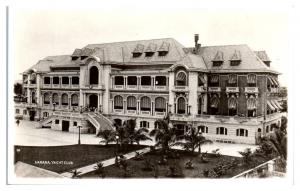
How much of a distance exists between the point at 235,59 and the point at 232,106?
39.5 inches

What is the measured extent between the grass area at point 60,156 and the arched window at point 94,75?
1397 mm

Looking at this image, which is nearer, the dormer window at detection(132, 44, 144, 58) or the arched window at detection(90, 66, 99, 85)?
the dormer window at detection(132, 44, 144, 58)

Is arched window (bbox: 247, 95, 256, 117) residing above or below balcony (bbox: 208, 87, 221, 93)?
below

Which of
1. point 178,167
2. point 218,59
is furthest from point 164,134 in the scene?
point 218,59

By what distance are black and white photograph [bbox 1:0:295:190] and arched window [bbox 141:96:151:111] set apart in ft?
0.08

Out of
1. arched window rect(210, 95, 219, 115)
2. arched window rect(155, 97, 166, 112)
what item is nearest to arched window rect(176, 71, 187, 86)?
arched window rect(155, 97, 166, 112)

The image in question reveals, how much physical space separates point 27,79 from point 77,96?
3.61 feet

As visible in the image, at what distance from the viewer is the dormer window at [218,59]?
8.31 metres

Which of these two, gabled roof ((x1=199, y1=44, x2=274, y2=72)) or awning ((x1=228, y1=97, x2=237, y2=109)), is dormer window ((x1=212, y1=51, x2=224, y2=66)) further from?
awning ((x1=228, y1=97, x2=237, y2=109))

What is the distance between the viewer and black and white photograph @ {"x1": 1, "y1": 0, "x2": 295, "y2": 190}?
753cm

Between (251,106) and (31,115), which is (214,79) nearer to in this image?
(251,106)

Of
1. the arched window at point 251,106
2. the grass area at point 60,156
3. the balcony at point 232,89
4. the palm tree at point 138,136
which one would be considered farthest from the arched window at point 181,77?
the grass area at point 60,156
